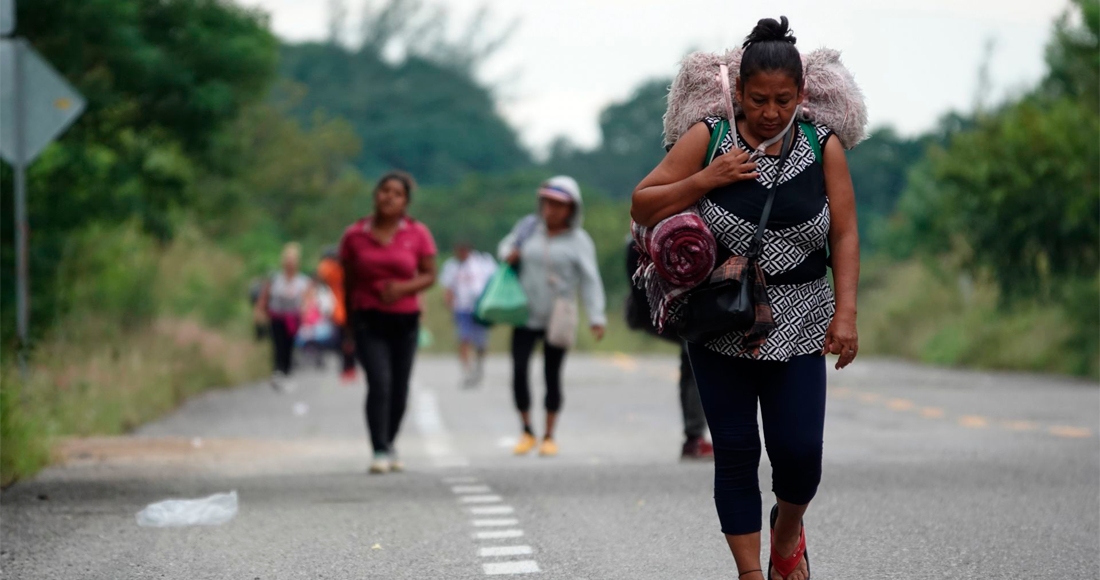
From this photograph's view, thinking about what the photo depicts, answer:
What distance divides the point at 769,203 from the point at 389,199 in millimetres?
6223

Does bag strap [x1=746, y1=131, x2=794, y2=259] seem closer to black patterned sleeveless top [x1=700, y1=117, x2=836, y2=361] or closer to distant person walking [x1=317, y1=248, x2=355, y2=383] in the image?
black patterned sleeveless top [x1=700, y1=117, x2=836, y2=361]

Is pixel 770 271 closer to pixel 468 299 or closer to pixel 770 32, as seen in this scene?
pixel 770 32

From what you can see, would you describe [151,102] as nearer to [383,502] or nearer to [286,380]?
[286,380]

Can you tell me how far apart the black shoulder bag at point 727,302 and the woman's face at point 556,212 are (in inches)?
272

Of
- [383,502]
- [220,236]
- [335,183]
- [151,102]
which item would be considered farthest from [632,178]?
[383,502]

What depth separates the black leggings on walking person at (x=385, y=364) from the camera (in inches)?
442

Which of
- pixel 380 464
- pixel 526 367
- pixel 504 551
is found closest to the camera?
pixel 504 551

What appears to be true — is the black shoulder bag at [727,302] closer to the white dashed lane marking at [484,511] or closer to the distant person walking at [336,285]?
the white dashed lane marking at [484,511]

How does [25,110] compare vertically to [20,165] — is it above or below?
above

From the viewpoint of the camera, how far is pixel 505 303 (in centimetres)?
1239

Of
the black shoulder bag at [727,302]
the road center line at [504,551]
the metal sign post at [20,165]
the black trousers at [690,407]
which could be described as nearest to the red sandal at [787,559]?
the black shoulder bag at [727,302]

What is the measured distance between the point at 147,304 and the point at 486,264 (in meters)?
5.97

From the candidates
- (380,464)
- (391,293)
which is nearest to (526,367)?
(391,293)

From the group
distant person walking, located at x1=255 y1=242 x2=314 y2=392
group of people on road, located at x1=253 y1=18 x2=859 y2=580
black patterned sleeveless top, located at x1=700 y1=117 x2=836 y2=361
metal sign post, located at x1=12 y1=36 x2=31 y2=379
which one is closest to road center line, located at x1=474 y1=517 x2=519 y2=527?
group of people on road, located at x1=253 y1=18 x2=859 y2=580
